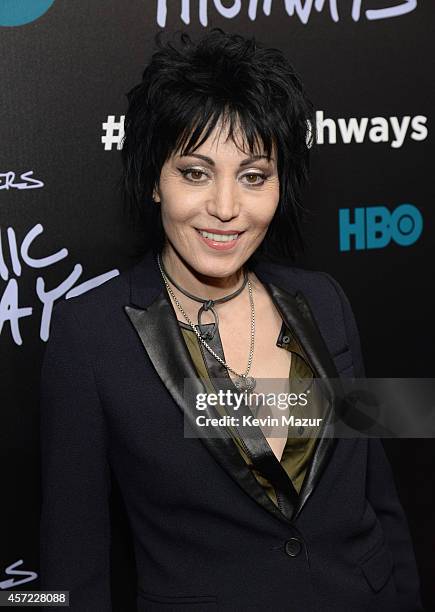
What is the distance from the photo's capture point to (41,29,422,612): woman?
4.17ft

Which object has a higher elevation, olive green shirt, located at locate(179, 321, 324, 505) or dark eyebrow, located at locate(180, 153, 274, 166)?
dark eyebrow, located at locate(180, 153, 274, 166)

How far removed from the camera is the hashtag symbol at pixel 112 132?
1.71 metres

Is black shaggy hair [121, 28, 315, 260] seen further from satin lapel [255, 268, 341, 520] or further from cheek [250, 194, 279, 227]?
satin lapel [255, 268, 341, 520]

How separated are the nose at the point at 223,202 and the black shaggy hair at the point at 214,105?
69mm

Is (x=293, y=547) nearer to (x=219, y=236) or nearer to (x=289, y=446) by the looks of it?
(x=289, y=446)

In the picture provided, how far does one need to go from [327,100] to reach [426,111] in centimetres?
27

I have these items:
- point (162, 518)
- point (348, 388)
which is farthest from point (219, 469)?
point (348, 388)

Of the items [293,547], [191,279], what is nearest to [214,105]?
[191,279]

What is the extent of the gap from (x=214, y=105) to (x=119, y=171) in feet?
1.75

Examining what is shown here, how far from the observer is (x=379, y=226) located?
1.96 metres

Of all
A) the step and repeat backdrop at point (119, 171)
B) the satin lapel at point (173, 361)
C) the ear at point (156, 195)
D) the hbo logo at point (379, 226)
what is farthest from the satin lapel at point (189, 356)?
the hbo logo at point (379, 226)

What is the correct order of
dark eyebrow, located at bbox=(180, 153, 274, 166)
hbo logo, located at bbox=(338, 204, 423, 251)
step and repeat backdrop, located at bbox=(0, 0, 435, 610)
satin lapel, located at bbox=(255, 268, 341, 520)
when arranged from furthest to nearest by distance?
hbo logo, located at bbox=(338, 204, 423, 251) → step and repeat backdrop, located at bbox=(0, 0, 435, 610) → satin lapel, located at bbox=(255, 268, 341, 520) → dark eyebrow, located at bbox=(180, 153, 274, 166)

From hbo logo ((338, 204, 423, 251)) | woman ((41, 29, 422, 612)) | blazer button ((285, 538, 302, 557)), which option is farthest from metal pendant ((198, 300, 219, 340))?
hbo logo ((338, 204, 423, 251))

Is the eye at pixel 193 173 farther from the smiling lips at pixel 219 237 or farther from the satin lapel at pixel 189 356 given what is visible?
the satin lapel at pixel 189 356
